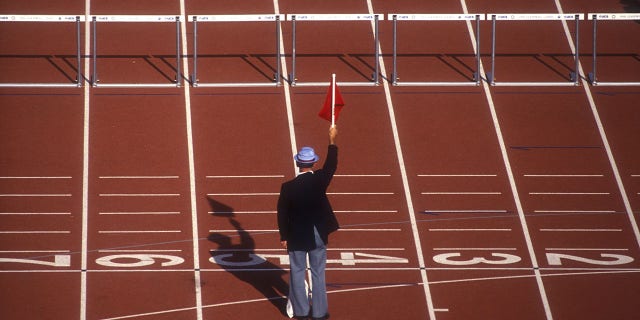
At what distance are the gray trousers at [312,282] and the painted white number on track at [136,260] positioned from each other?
218 cm

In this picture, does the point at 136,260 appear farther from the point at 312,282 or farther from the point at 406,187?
the point at 406,187

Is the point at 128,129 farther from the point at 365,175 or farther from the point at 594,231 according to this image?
the point at 594,231

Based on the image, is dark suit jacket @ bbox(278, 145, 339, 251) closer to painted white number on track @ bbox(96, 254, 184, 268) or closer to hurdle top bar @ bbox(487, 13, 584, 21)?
painted white number on track @ bbox(96, 254, 184, 268)

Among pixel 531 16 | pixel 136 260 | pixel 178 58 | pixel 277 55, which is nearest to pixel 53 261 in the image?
pixel 136 260

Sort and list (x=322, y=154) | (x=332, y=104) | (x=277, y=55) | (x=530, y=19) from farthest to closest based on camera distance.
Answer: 1. (x=277, y=55)
2. (x=530, y=19)
3. (x=322, y=154)
4. (x=332, y=104)

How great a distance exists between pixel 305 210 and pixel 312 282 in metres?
0.75

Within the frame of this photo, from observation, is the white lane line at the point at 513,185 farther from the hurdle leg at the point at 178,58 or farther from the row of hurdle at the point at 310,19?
the hurdle leg at the point at 178,58

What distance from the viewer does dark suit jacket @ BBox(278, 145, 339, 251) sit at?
13789mm

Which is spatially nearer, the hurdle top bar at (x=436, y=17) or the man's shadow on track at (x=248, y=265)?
the man's shadow on track at (x=248, y=265)

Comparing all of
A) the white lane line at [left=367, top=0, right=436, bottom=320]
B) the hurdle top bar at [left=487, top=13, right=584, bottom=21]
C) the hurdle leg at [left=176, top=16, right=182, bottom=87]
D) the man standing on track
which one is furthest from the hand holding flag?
the hurdle top bar at [left=487, top=13, right=584, bottom=21]

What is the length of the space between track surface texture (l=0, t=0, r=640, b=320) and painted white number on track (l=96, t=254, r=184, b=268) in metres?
0.03

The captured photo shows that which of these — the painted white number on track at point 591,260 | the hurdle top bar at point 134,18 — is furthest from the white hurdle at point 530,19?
the painted white number on track at point 591,260

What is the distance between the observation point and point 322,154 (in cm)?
1883

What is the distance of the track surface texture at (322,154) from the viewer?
15305 mm
